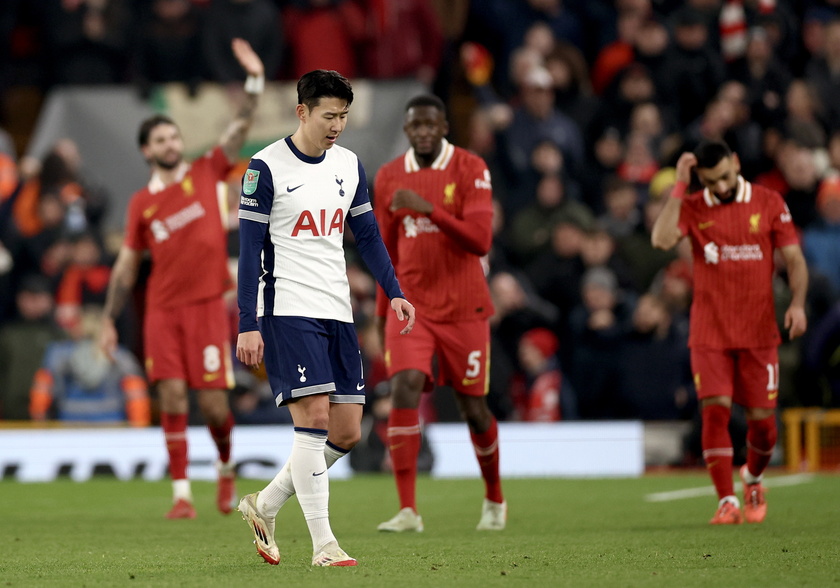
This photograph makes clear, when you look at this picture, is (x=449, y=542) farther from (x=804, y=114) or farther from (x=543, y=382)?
(x=804, y=114)

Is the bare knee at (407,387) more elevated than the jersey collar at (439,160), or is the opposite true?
the jersey collar at (439,160)

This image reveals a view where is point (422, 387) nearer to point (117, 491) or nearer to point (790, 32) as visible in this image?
point (117, 491)

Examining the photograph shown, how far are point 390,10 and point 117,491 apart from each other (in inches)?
285

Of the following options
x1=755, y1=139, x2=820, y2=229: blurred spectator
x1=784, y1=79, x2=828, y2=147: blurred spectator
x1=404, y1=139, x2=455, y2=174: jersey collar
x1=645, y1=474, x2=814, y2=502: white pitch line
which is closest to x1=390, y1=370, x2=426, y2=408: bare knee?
x1=404, y1=139, x2=455, y2=174: jersey collar

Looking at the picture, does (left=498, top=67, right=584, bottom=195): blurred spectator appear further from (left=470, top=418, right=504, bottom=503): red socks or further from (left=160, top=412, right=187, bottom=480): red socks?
(left=470, top=418, right=504, bottom=503): red socks

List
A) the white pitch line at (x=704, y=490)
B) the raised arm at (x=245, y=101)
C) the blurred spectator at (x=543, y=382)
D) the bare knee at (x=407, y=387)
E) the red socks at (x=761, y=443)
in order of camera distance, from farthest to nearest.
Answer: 1. the blurred spectator at (x=543, y=382)
2. the white pitch line at (x=704, y=490)
3. the raised arm at (x=245, y=101)
4. the red socks at (x=761, y=443)
5. the bare knee at (x=407, y=387)

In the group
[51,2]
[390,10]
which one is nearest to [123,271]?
[390,10]

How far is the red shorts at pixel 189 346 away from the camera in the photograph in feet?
34.4

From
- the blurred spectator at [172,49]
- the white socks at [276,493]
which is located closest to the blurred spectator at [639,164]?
the blurred spectator at [172,49]

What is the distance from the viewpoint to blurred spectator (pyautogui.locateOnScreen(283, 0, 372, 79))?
17812mm

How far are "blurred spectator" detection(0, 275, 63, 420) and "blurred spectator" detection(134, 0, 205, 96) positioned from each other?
140 inches

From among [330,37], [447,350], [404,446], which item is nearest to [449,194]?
[447,350]

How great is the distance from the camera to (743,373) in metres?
9.53

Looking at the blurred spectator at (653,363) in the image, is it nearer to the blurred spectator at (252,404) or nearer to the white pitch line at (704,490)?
the white pitch line at (704,490)
